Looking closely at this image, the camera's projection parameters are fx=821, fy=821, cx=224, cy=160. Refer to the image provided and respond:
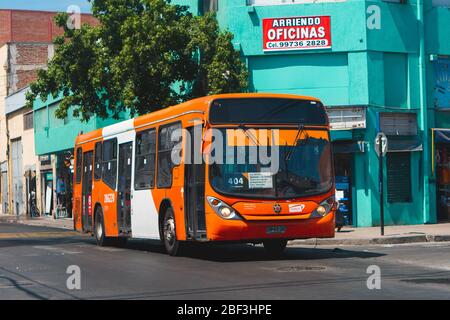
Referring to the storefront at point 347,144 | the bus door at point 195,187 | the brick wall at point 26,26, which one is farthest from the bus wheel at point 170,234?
the brick wall at point 26,26

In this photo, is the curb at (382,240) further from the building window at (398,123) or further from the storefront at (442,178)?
the storefront at (442,178)

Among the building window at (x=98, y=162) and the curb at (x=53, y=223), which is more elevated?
the building window at (x=98, y=162)

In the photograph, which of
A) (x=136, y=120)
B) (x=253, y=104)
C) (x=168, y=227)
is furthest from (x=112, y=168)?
(x=253, y=104)

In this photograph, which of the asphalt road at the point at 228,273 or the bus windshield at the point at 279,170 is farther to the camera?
the bus windshield at the point at 279,170

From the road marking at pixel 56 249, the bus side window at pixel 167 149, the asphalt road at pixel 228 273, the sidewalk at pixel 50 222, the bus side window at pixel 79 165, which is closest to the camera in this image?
the asphalt road at pixel 228 273

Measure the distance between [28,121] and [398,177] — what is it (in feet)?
122

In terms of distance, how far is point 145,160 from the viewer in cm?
1891

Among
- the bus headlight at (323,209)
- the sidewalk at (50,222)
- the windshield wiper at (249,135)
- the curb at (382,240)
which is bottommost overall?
the sidewalk at (50,222)

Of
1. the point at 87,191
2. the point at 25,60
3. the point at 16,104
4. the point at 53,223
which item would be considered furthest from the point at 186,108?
the point at 25,60

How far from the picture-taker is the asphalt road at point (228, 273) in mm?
11055

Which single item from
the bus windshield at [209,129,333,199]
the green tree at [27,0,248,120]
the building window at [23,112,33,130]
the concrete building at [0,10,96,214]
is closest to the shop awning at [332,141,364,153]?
the green tree at [27,0,248,120]

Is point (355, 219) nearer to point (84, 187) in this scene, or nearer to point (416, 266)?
Answer: point (84, 187)

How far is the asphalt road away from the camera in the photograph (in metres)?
11.1
